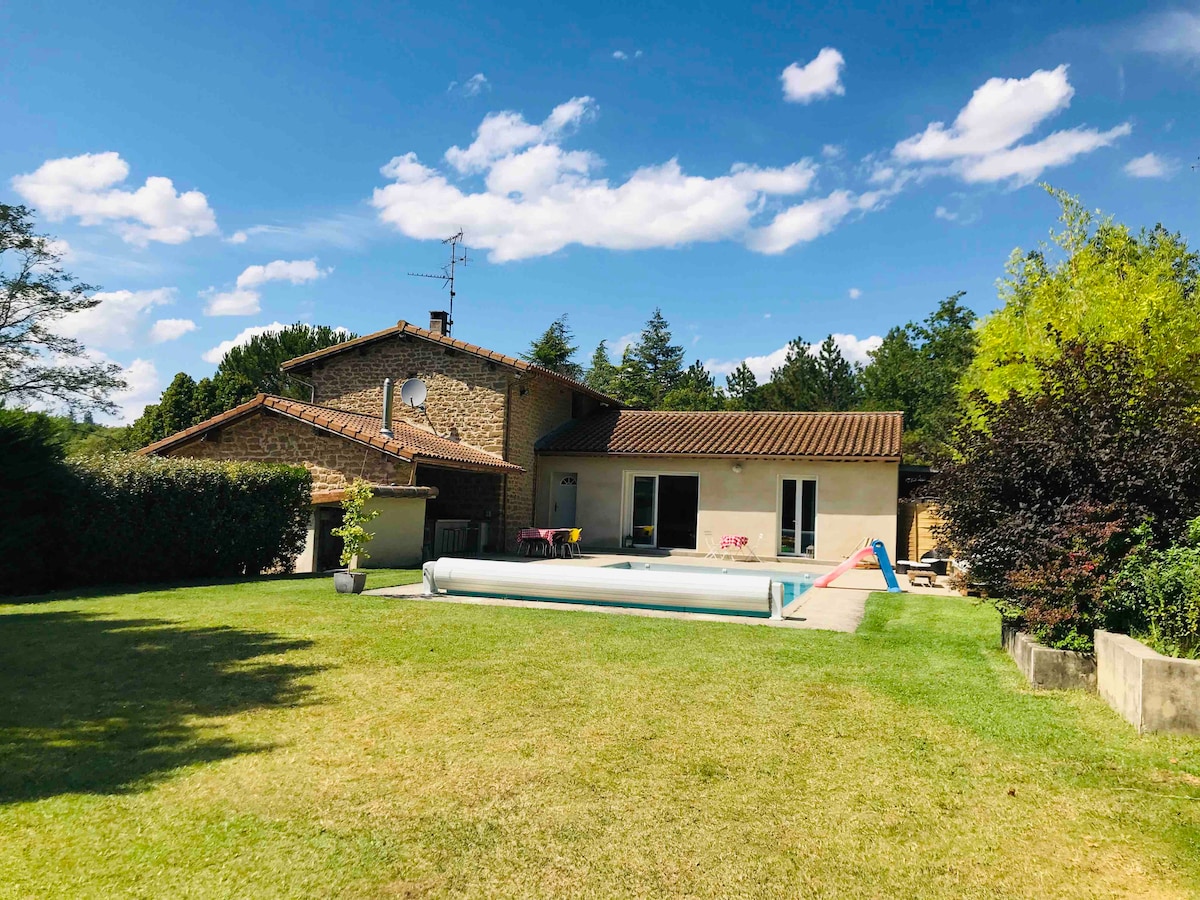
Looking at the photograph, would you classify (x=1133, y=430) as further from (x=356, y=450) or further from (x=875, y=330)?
(x=875, y=330)

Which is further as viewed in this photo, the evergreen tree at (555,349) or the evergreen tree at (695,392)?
the evergreen tree at (555,349)

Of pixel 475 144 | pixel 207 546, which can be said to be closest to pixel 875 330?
pixel 475 144

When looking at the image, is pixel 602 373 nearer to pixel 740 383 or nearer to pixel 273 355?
pixel 740 383

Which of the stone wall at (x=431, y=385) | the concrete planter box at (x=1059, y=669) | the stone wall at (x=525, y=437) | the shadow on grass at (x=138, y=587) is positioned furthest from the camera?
the stone wall at (x=525, y=437)

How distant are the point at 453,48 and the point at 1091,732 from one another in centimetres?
1461

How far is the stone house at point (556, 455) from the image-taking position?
16906 millimetres

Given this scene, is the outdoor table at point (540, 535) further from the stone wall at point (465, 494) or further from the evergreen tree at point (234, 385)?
the evergreen tree at point (234, 385)

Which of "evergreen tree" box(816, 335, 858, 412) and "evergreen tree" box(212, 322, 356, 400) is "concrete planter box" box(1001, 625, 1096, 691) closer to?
"evergreen tree" box(212, 322, 356, 400)

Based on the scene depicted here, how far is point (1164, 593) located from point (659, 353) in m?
65.1

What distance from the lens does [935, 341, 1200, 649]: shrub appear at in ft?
20.2

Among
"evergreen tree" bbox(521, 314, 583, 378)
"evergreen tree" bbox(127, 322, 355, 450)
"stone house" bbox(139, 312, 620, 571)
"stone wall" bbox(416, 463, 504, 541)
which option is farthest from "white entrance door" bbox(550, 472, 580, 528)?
"evergreen tree" bbox(521, 314, 583, 378)

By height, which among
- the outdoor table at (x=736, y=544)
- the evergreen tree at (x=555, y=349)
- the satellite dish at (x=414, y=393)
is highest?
the evergreen tree at (x=555, y=349)

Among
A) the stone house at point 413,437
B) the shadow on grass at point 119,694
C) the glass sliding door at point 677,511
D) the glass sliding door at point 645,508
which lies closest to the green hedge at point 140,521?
the stone house at point 413,437

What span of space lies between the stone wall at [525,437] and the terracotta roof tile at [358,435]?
142 centimetres
